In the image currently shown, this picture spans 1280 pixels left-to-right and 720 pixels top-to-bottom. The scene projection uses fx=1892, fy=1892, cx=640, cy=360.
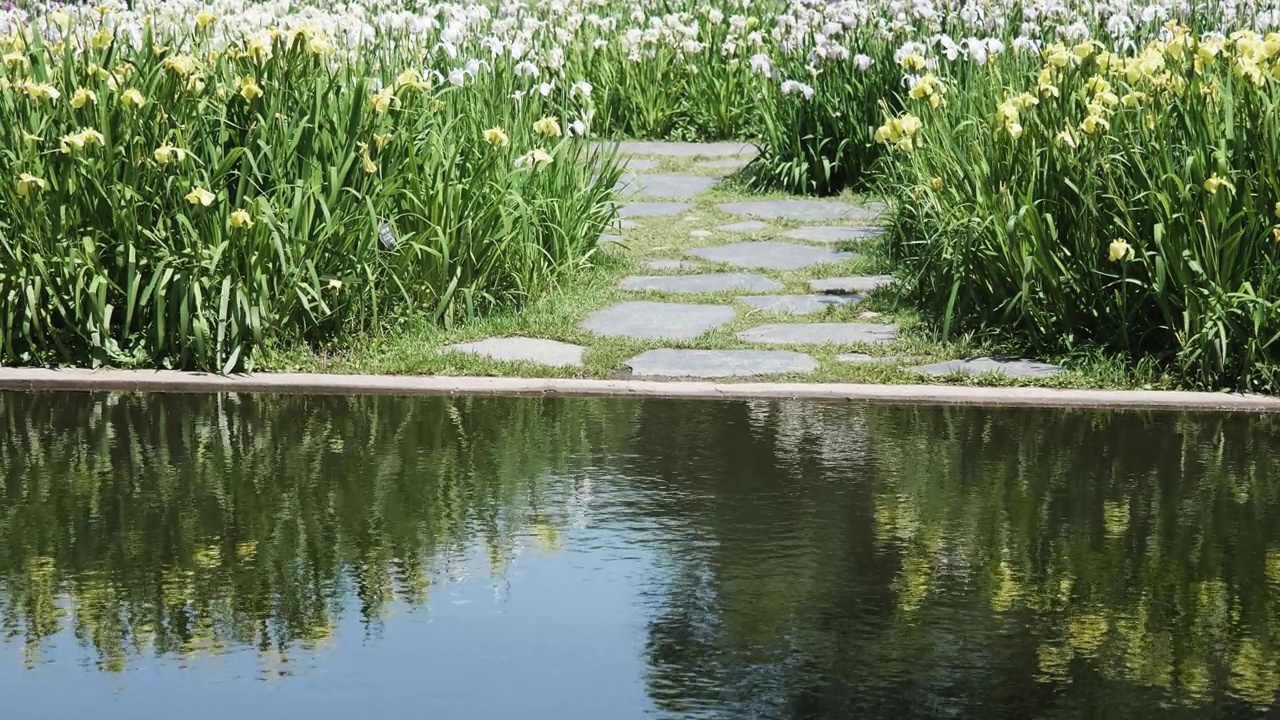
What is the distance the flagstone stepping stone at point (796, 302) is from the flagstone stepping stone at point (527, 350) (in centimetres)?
113

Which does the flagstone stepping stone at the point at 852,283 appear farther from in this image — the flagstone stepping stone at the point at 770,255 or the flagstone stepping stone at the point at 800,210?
the flagstone stepping stone at the point at 800,210

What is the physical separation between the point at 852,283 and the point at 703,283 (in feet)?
2.35

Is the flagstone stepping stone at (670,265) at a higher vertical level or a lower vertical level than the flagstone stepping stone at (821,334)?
higher

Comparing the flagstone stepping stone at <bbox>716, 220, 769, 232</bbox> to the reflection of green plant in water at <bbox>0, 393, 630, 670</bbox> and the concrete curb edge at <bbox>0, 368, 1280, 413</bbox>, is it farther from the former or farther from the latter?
the reflection of green plant in water at <bbox>0, 393, 630, 670</bbox>

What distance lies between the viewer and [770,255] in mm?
9844

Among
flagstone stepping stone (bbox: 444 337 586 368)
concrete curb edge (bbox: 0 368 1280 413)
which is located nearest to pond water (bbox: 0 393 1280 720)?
concrete curb edge (bbox: 0 368 1280 413)

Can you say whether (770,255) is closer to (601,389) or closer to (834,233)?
(834,233)

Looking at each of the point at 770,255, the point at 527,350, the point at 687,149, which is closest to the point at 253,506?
the point at 527,350

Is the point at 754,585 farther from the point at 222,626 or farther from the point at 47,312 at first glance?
the point at 47,312

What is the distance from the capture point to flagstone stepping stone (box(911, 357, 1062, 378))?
24.2 ft

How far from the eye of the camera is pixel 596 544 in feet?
17.0

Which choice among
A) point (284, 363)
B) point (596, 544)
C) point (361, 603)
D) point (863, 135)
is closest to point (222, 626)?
point (361, 603)

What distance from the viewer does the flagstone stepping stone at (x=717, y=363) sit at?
741cm

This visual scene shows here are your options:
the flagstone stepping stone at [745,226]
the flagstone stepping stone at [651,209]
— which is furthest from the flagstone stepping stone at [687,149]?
the flagstone stepping stone at [745,226]
